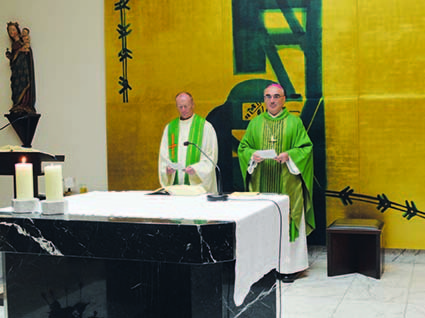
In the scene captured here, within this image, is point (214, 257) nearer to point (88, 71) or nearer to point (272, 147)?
point (272, 147)

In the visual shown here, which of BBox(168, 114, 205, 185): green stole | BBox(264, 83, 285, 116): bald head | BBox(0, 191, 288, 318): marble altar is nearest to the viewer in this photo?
BBox(0, 191, 288, 318): marble altar

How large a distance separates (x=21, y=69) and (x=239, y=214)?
611 centimetres

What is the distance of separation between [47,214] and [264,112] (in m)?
4.09

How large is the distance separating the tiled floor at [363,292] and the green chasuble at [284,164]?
0.60 meters

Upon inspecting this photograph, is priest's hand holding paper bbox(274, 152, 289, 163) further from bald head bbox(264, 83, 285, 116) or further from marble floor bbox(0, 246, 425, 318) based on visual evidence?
marble floor bbox(0, 246, 425, 318)

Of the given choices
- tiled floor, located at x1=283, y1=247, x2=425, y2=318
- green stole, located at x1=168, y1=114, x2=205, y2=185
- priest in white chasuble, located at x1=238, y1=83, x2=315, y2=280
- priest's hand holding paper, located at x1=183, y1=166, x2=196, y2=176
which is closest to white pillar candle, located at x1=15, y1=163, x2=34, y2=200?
tiled floor, located at x1=283, y1=247, x2=425, y2=318

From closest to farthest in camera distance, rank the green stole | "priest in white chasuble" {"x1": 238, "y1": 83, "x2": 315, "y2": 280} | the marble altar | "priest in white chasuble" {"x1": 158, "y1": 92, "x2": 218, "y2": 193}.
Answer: the marble altar
"priest in white chasuble" {"x1": 238, "y1": 83, "x2": 315, "y2": 280}
"priest in white chasuble" {"x1": 158, "y1": 92, "x2": 218, "y2": 193}
the green stole

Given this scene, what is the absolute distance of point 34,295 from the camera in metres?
3.81

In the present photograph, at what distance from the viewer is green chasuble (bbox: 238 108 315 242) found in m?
6.77

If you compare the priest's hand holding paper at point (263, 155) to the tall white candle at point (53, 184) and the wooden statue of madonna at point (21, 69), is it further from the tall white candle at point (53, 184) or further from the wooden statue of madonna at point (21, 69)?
the wooden statue of madonna at point (21, 69)

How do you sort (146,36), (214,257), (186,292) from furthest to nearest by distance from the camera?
(146,36), (186,292), (214,257)

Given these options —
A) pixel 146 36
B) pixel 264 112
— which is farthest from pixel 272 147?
pixel 146 36

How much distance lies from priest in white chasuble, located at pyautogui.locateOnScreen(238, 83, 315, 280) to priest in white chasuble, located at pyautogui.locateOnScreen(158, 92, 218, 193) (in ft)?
1.24

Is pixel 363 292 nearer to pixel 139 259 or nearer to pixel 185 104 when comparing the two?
pixel 185 104
